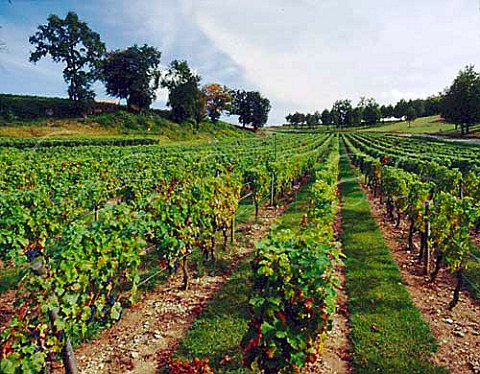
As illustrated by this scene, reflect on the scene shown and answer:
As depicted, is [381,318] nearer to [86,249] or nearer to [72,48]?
[86,249]

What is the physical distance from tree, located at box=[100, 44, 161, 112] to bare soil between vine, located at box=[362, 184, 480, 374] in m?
61.1

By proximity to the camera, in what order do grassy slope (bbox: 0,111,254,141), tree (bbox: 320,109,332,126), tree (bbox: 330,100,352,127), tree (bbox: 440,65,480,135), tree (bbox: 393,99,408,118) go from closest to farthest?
grassy slope (bbox: 0,111,254,141)
tree (bbox: 440,65,480,135)
tree (bbox: 393,99,408,118)
tree (bbox: 330,100,352,127)
tree (bbox: 320,109,332,126)

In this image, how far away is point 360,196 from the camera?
17.1 metres

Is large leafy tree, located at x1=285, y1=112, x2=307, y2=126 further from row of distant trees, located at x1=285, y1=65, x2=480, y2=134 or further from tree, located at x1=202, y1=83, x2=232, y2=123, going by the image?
tree, located at x1=202, y1=83, x2=232, y2=123

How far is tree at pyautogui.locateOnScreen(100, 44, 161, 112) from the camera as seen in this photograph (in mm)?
62469

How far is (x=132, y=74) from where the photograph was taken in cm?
6253

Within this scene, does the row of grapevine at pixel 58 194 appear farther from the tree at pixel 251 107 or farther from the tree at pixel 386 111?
the tree at pixel 386 111

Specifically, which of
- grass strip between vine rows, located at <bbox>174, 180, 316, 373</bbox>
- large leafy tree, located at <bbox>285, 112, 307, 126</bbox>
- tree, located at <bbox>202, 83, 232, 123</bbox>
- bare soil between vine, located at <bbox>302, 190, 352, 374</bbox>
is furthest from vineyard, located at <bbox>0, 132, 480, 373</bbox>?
large leafy tree, located at <bbox>285, 112, 307, 126</bbox>

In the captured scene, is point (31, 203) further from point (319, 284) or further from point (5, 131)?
point (5, 131)

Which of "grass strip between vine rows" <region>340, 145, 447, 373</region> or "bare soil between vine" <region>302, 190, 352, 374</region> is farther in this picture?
"grass strip between vine rows" <region>340, 145, 447, 373</region>

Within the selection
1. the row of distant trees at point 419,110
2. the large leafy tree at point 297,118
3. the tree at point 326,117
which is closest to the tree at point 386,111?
the row of distant trees at point 419,110

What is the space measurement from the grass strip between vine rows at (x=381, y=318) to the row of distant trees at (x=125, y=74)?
2223 inches

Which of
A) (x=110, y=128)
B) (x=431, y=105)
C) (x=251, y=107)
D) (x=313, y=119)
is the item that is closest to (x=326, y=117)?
(x=313, y=119)

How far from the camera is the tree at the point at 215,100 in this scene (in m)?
81.8
